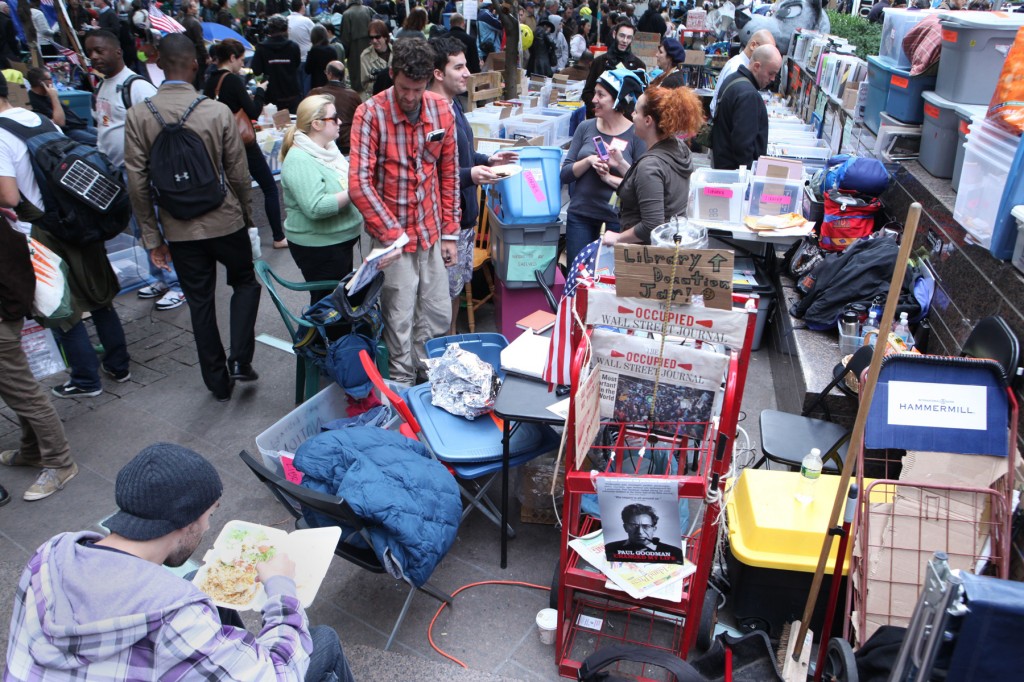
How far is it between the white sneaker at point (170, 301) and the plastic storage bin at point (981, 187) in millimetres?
5529

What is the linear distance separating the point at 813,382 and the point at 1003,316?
980 millimetres

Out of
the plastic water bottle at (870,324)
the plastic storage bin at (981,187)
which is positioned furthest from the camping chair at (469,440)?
the plastic storage bin at (981,187)

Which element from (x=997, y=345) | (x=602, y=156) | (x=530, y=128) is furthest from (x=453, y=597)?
(x=530, y=128)

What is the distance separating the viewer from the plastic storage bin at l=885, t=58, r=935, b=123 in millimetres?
4699

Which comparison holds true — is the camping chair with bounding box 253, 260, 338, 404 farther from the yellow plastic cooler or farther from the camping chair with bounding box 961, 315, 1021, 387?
the camping chair with bounding box 961, 315, 1021, 387

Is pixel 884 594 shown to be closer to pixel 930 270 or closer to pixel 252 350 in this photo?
pixel 930 270

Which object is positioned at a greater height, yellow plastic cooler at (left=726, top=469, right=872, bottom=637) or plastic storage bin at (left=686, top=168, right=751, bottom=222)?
plastic storage bin at (left=686, top=168, right=751, bottom=222)

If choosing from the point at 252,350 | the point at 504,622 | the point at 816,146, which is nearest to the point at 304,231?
the point at 252,350

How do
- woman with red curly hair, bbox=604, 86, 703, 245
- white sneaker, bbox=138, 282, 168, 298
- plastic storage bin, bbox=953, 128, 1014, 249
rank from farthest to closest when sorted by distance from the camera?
1. white sneaker, bbox=138, 282, 168, 298
2. woman with red curly hair, bbox=604, 86, 703, 245
3. plastic storage bin, bbox=953, 128, 1014, 249

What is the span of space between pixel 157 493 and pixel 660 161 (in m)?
3.08

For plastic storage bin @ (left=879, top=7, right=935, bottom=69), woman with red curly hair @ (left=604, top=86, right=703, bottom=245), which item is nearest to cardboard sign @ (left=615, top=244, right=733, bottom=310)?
woman with red curly hair @ (left=604, top=86, right=703, bottom=245)

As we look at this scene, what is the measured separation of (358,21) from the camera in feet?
32.8

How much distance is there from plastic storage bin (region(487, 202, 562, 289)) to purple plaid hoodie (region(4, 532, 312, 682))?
3.41m

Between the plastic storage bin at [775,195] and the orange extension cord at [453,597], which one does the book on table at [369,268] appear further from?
the plastic storage bin at [775,195]
